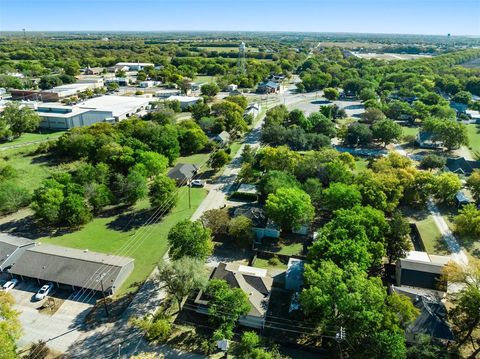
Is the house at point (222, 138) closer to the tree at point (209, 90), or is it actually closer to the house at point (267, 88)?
the tree at point (209, 90)

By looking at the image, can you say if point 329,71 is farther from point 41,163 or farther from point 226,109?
point 41,163

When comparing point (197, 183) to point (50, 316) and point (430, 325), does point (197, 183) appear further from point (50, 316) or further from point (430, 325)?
point (430, 325)

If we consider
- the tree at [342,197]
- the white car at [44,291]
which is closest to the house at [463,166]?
the tree at [342,197]

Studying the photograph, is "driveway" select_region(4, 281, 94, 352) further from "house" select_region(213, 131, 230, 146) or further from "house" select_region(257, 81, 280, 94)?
→ "house" select_region(257, 81, 280, 94)

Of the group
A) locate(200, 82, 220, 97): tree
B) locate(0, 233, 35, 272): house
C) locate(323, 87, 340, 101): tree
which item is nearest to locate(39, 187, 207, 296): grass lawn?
locate(0, 233, 35, 272): house

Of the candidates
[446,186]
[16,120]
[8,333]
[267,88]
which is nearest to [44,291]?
[8,333]

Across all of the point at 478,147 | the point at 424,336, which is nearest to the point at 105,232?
the point at 424,336
